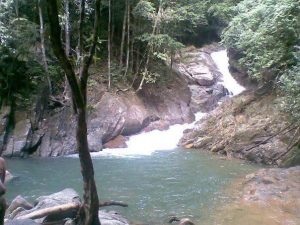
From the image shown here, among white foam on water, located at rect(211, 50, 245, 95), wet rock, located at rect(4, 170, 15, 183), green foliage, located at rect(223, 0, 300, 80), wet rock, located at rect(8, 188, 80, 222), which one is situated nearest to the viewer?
wet rock, located at rect(8, 188, 80, 222)

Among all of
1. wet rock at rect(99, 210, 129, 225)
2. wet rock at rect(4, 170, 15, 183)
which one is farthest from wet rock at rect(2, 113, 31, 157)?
wet rock at rect(99, 210, 129, 225)

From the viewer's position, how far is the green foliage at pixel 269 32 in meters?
13.9

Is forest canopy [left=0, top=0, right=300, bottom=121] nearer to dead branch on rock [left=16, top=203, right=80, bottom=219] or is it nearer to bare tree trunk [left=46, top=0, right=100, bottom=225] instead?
bare tree trunk [left=46, top=0, right=100, bottom=225]

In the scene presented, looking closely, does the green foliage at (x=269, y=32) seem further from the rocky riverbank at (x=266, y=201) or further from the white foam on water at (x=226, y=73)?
the white foam on water at (x=226, y=73)

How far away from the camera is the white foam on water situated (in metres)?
25.1

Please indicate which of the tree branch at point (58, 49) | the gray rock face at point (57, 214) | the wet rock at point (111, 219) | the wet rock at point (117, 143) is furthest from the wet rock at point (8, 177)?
the tree branch at point (58, 49)

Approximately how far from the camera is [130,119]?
64.3 feet

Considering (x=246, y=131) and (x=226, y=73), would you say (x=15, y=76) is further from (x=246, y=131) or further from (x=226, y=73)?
(x=226, y=73)

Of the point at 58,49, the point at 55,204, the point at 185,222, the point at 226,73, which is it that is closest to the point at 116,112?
the point at 226,73

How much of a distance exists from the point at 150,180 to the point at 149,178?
0.83 ft

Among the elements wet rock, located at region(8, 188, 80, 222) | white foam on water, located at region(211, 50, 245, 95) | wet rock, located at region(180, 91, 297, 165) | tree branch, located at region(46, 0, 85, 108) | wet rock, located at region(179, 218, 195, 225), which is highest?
white foam on water, located at region(211, 50, 245, 95)

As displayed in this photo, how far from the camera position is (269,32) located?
15.2m

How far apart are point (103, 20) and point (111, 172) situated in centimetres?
1286

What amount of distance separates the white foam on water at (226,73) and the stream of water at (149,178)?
8.27 meters
